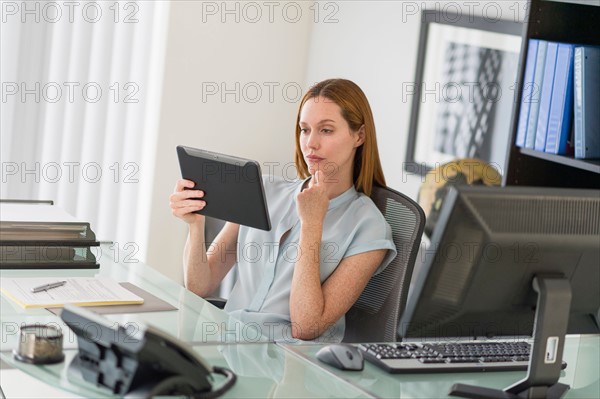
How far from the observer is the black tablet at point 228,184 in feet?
7.23

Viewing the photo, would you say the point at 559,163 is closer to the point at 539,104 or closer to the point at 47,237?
the point at 539,104

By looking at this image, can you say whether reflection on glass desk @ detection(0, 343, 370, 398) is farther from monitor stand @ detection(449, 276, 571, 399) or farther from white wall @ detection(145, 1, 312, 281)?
white wall @ detection(145, 1, 312, 281)

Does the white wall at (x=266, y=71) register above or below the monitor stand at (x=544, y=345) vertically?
above

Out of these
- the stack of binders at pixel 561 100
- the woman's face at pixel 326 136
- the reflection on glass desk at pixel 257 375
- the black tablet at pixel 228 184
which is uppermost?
the stack of binders at pixel 561 100

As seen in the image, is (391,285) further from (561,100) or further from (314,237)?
(561,100)

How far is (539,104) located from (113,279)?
1.23 meters

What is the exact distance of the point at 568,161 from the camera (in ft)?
8.08

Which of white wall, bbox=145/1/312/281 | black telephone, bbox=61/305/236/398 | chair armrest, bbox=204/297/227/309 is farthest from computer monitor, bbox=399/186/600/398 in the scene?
white wall, bbox=145/1/312/281

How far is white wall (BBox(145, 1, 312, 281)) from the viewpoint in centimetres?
394

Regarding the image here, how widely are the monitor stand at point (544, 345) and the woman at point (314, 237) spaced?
2.10ft

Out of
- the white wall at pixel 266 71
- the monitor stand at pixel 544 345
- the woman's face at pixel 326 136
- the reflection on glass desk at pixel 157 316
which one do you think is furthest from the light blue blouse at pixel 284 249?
the white wall at pixel 266 71

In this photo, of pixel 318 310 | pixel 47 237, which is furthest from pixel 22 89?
pixel 318 310

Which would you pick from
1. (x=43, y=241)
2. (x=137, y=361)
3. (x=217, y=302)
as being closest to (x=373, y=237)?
(x=217, y=302)

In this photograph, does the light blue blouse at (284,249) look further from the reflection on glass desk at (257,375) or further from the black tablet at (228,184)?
the reflection on glass desk at (257,375)
